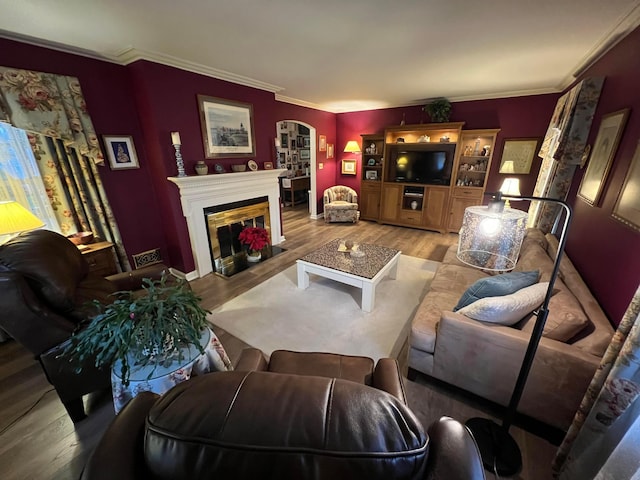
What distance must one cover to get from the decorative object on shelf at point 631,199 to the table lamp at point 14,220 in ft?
13.0

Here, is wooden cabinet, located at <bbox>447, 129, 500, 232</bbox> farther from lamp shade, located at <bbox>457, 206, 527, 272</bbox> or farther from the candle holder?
the candle holder

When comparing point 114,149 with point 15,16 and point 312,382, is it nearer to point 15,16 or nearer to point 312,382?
point 15,16

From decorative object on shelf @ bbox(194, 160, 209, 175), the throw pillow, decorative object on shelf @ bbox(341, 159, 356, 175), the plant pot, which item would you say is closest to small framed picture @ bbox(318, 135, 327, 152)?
decorative object on shelf @ bbox(341, 159, 356, 175)

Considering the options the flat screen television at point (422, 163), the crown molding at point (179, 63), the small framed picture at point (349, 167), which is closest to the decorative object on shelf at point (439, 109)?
the flat screen television at point (422, 163)

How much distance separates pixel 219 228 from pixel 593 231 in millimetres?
3687

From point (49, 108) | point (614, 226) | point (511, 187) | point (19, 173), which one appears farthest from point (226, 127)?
point (511, 187)

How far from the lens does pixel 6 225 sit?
1.89 metres

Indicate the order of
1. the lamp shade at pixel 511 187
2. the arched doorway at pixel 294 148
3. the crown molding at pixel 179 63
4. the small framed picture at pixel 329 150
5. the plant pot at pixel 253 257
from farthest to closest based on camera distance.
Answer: the arched doorway at pixel 294 148 < the small framed picture at pixel 329 150 < the plant pot at pixel 253 257 < the lamp shade at pixel 511 187 < the crown molding at pixel 179 63

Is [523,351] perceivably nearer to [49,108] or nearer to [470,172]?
[49,108]

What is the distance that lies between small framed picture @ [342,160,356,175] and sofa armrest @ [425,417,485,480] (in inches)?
227

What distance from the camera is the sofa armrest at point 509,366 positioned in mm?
1281

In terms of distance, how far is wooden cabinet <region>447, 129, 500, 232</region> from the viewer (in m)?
4.47

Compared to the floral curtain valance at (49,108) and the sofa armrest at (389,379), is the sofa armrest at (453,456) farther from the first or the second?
the floral curtain valance at (49,108)

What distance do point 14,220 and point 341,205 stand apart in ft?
14.8
